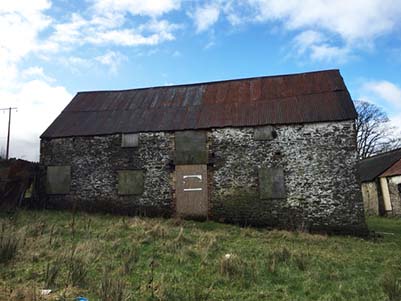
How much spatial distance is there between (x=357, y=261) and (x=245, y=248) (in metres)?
2.63

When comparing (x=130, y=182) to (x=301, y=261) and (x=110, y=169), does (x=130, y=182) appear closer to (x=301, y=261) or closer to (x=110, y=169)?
(x=110, y=169)

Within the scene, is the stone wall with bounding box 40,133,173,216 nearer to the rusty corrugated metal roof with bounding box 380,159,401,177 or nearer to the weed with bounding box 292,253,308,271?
the weed with bounding box 292,253,308,271

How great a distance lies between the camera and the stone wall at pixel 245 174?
42.9ft

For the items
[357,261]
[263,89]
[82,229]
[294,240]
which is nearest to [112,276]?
[82,229]

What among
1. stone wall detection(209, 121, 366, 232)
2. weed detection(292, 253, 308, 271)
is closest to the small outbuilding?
stone wall detection(209, 121, 366, 232)

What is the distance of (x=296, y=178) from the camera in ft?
44.1

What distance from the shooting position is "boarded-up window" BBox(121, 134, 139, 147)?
1502 cm

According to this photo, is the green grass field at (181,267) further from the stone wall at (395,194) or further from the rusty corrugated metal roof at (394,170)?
the rusty corrugated metal roof at (394,170)

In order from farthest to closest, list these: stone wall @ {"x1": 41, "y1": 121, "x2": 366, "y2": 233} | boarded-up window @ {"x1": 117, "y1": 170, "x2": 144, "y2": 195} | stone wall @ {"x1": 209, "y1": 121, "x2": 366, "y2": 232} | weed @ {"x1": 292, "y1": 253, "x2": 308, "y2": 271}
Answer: boarded-up window @ {"x1": 117, "y1": 170, "x2": 144, "y2": 195}
stone wall @ {"x1": 41, "y1": 121, "x2": 366, "y2": 233}
stone wall @ {"x1": 209, "y1": 121, "x2": 366, "y2": 232}
weed @ {"x1": 292, "y1": 253, "x2": 308, "y2": 271}

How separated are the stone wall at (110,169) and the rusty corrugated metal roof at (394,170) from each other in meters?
14.6

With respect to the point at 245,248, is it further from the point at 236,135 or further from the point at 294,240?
the point at 236,135

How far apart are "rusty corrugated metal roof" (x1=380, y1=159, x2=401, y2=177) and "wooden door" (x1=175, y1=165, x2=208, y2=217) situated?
13447mm

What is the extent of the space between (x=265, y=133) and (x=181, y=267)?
8330mm

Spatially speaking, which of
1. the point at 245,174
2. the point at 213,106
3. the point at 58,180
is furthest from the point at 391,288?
the point at 58,180
